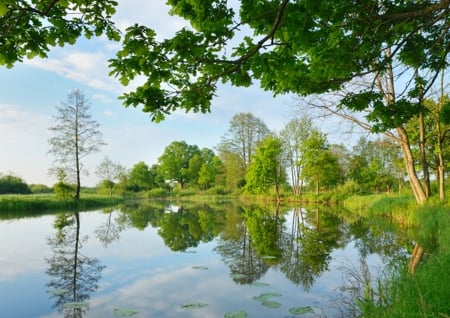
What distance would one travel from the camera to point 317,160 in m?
36.1

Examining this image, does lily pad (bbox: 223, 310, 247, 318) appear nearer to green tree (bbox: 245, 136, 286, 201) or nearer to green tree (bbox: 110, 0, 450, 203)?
green tree (bbox: 110, 0, 450, 203)

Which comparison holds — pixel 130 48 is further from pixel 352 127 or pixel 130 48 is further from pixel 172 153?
pixel 172 153

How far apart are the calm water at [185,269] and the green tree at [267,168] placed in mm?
24146

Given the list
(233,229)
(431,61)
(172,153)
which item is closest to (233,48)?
(431,61)

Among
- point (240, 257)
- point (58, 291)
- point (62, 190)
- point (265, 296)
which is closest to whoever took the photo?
point (265, 296)

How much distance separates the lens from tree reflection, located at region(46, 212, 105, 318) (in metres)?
6.22

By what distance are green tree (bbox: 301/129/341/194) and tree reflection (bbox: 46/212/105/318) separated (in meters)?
28.1

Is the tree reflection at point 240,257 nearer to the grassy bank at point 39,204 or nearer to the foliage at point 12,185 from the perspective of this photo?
the grassy bank at point 39,204

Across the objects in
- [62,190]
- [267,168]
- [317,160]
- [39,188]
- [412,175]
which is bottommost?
[62,190]

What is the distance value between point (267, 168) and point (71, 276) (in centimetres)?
3280

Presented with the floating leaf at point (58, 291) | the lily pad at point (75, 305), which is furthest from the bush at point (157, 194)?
the lily pad at point (75, 305)

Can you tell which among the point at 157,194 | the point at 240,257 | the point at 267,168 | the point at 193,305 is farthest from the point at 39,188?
the point at 193,305

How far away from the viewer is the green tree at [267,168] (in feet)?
130

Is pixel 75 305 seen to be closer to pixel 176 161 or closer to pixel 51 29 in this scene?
pixel 51 29
